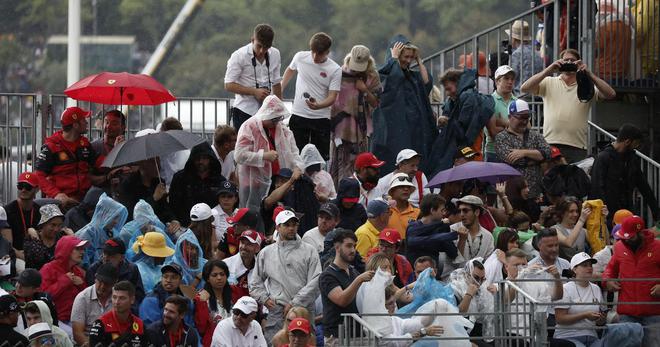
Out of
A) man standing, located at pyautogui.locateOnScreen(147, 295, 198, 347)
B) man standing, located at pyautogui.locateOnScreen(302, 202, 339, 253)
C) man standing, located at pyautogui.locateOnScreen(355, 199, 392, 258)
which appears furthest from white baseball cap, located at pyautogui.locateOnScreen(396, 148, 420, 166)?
man standing, located at pyautogui.locateOnScreen(147, 295, 198, 347)

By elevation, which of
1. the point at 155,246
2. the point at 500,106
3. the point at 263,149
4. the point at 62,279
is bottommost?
the point at 62,279

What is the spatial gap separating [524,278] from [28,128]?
24.9ft

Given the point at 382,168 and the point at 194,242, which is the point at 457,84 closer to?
the point at 382,168

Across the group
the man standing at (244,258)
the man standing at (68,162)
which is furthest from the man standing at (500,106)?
the man standing at (68,162)

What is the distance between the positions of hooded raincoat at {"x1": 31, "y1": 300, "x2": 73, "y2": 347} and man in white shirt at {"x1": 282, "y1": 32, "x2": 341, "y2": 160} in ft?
19.4

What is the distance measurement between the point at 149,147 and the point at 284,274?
256 cm

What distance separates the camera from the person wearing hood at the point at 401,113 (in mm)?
25000

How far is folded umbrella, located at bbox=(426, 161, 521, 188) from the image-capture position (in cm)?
2341

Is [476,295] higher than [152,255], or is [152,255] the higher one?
[152,255]

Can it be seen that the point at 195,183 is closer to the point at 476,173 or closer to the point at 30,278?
the point at 476,173

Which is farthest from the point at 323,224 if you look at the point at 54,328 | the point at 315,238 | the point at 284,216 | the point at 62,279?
the point at 54,328

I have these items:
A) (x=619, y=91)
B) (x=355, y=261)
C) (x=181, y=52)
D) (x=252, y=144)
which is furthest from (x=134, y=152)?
(x=181, y=52)

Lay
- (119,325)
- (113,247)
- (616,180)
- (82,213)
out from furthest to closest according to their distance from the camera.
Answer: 1. (616,180)
2. (82,213)
3. (113,247)
4. (119,325)

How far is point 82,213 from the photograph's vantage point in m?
22.5
